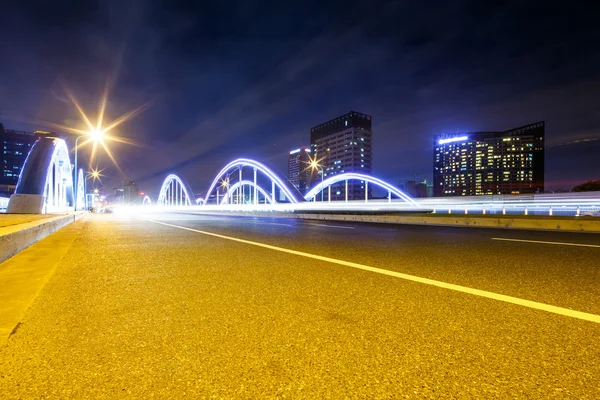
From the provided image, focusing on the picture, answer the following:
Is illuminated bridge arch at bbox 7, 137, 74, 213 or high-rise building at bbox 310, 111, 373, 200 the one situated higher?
high-rise building at bbox 310, 111, 373, 200

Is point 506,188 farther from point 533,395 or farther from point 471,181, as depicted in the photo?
point 533,395

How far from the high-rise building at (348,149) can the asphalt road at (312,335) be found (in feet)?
461

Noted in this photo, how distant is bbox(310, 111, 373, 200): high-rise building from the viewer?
149 meters

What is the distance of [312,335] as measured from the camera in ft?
8.20

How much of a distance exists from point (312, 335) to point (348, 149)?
155m

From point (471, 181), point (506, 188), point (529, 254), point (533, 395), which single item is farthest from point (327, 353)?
point (471, 181)

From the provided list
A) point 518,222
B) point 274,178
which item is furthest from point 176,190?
point 518,222

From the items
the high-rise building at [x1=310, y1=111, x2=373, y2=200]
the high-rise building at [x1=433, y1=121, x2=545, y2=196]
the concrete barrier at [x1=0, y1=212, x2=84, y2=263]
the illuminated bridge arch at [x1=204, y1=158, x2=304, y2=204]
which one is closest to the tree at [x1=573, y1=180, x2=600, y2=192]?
the high-rise building at [x1=433, y1=121, x2=545, y2=196]

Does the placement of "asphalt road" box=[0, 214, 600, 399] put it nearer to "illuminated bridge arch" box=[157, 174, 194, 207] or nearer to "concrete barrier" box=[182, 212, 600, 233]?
"concrete barrier" box=[182, 212, 600, 233]

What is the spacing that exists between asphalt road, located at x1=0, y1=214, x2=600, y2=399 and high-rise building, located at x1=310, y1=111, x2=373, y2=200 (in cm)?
14040

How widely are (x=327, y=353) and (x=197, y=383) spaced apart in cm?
82

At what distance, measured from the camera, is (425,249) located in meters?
7.18

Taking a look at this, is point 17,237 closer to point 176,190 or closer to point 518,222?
point 518,222

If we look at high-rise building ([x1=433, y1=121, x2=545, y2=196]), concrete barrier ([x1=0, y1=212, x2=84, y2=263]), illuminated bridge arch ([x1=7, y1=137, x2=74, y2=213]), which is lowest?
concrete barrier ([x1=0, y1=212, x2=84, y2=263])
